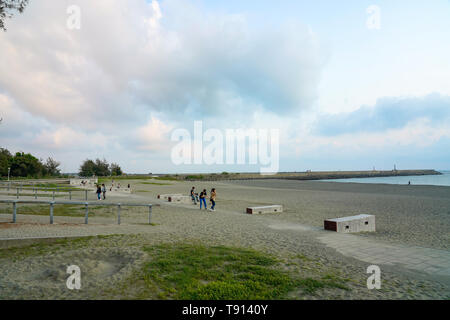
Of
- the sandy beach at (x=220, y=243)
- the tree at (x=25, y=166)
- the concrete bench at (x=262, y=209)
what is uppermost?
the tree at (x=25, y=166)

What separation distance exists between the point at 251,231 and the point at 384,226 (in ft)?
23.6

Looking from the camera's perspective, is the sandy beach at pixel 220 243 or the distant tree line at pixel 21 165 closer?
the sandy beach at pixel 220 243

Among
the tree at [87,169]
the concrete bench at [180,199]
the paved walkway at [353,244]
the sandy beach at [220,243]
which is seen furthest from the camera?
the tree at [87,169]

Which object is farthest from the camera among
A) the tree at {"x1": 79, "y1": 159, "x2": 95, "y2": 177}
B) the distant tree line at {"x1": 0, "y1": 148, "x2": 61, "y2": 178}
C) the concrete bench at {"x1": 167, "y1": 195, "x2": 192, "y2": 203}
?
the tree at {"x1": 79, "y1": 159, "x2": 95, "y2": 177}

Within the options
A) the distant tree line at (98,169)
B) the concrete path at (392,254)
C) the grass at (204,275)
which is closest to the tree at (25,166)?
the distant tree line at (98,169)

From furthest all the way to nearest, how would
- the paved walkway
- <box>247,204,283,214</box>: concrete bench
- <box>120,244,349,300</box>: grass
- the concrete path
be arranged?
<box>247,204,283,214</box>: concrete bench → the paved walkway → the concrete path → <box>120,244,349,300</box>: grass

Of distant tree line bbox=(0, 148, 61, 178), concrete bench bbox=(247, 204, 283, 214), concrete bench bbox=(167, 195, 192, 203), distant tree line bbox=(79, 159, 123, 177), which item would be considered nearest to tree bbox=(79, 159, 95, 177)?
distant tree line bbox=(79, 159, 123, 177)

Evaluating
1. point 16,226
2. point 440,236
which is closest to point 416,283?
point 440,236

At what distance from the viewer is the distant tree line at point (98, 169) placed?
8956cm

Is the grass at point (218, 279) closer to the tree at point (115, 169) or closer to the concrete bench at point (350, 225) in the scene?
the concrete bench at point (350, 225)

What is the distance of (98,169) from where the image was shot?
9425 centimetres

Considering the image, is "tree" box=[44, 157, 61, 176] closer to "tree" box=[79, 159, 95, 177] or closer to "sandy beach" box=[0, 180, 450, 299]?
"tree" box=[79, 159, 95, 177]

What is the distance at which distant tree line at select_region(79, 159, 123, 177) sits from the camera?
89.6 meters
